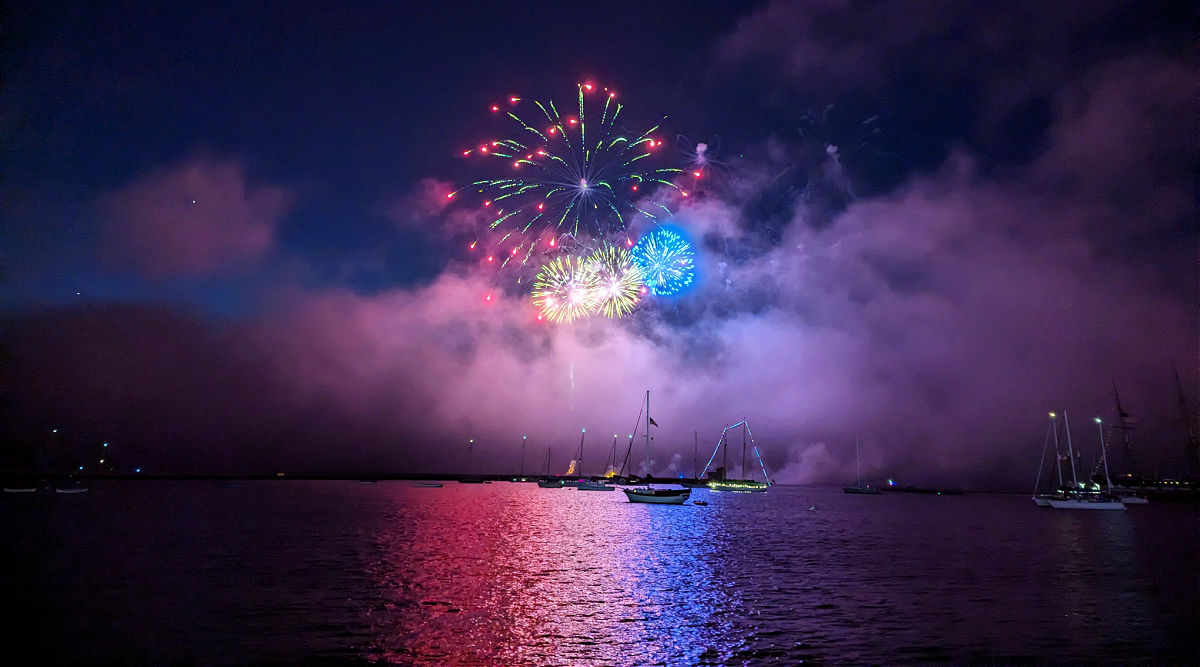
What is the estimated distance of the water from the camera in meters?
21.8

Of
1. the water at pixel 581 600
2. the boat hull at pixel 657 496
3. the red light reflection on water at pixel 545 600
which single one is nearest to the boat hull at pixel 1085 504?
the boat hull at pixel 657 496

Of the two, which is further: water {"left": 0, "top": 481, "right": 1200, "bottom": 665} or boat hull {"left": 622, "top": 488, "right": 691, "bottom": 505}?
boat hull {"left": 622, "top": 488, "right": 691, "bottom": 505}

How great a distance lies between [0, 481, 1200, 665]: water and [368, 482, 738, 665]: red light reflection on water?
0.45ft

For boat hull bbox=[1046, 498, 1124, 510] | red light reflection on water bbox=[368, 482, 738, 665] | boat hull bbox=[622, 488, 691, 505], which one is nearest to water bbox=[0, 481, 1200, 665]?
red light reflection on water bbox=[368, 482, 738, 665]

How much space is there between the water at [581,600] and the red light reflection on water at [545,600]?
138 millimetres

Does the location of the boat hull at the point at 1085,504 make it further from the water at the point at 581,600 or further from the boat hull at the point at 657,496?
the water at the point at 581,600

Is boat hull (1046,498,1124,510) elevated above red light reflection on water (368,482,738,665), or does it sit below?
above

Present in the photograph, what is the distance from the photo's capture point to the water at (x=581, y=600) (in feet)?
71.4

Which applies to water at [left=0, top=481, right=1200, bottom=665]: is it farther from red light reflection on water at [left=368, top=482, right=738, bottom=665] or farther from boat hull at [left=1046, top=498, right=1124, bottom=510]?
boat hull at [left=1046, top=498, right=1124, bottom=510]

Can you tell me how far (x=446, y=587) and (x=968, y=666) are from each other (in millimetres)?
23462

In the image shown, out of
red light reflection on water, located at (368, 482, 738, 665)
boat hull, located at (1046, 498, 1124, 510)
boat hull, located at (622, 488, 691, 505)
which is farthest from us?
boat hull, located at (1046, 498, 1124, 510)

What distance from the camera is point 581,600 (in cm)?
2983

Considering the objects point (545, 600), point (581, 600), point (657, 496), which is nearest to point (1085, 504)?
point (657, 496)

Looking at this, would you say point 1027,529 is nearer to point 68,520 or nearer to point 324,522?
point 324,522
